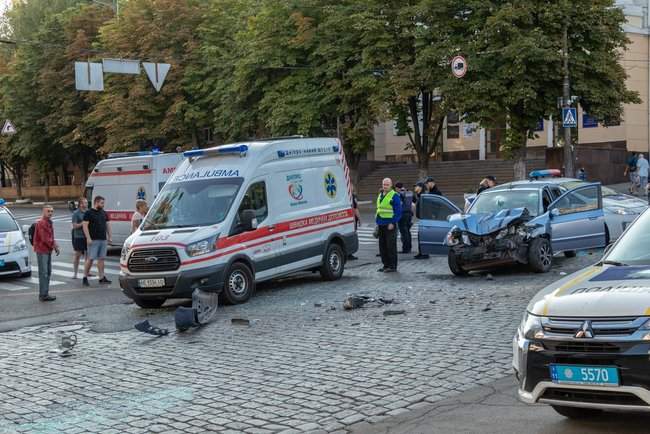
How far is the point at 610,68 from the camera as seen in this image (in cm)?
3244

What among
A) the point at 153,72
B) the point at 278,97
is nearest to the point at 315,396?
the point at 153,72

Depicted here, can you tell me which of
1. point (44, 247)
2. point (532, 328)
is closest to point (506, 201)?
point (44, 247)

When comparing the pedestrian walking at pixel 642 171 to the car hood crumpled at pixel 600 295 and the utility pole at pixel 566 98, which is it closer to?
the utility pole at pixel 566 98

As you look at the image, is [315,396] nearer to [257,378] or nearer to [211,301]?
[257,378]

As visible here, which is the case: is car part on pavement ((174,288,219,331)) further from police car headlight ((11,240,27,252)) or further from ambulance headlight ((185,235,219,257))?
police car headlight ((11,240,27,252))

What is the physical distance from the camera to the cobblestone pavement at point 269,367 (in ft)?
23.4

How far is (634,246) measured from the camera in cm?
675

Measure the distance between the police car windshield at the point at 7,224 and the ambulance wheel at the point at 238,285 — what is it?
28.1 feet

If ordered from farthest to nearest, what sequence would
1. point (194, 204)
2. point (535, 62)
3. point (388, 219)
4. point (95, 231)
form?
point (535, 62) < point (95, 231) < point (388, 219) < point (194, 204)

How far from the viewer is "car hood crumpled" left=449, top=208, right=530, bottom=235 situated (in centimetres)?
1555

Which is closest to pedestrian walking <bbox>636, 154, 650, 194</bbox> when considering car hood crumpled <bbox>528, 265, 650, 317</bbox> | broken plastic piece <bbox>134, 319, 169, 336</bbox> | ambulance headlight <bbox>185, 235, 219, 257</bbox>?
ambulance headlight <bbox>185, 235, 219, 257</bbox>

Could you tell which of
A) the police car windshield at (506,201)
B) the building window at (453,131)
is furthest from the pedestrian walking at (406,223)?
the building window at (453,131)

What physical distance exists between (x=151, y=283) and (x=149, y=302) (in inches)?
31.3

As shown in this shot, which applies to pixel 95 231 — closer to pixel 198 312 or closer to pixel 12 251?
pixel 12 251
